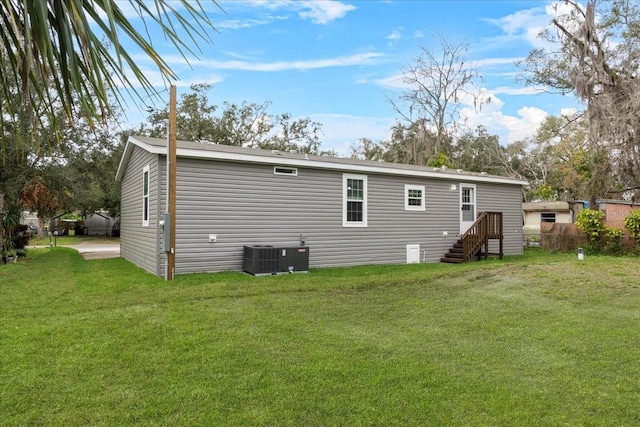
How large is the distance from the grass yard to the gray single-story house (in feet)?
7.21

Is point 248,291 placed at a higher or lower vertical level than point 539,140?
lower

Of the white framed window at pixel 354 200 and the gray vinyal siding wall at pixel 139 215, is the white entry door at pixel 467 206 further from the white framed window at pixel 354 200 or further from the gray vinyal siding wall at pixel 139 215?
the gray vinyal siding wall at pixel 139 215

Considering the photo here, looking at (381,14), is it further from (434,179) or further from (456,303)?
(456,303)

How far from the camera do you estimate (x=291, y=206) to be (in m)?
10.2

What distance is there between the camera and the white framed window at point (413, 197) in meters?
12.1

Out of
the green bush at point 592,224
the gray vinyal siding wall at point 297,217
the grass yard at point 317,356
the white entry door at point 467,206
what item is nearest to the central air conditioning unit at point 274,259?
the gray vinyal siding wall at point 297,217

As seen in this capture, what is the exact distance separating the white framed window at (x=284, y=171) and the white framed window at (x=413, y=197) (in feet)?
11.6

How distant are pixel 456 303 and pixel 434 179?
6992 millimetres

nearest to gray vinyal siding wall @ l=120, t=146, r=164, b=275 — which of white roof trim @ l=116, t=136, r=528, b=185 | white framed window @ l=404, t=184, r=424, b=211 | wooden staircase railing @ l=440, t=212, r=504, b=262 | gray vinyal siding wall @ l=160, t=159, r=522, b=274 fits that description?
white roof trim @ l=116, t=136, r=528, b=185

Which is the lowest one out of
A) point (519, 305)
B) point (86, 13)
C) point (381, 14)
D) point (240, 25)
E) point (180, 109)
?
point (519, 305)

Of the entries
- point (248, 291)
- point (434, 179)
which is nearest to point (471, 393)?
point (248, 291)

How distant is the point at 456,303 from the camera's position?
20.2 ft

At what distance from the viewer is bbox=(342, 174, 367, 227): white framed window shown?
1104cm

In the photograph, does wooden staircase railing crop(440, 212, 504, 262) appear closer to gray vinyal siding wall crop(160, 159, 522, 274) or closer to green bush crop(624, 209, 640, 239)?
gray vinyal siding wall crop(160, 159, 522, 274)
